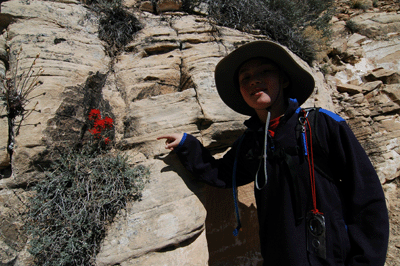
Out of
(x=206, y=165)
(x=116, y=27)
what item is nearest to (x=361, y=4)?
(x=116, y=27)

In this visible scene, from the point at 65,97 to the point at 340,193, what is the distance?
2.97 metres

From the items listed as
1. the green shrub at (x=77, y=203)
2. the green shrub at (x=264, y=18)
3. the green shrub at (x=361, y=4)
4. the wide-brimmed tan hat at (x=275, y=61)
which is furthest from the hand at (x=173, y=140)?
the green shrub at (x=361, y=4)

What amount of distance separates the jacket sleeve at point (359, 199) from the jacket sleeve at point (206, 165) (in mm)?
918

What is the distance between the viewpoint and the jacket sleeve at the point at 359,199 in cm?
147

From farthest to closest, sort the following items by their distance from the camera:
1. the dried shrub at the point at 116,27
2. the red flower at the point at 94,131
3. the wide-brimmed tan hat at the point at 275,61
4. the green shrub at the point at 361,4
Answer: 1. the green shrub at the point at 361,4
2. the dried shrub at the point at 116,27
3. the red flower at the point at 94,131
4. the wide-brimmed tan hat at the point at 275,61

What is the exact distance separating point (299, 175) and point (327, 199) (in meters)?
0.25

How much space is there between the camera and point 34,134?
96.8 inches

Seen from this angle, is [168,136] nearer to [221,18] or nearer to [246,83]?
[246,83]

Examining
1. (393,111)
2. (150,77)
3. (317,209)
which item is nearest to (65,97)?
(150,77)

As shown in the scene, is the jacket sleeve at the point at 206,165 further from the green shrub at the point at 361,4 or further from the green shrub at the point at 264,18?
the green shrub at the point at 361,4

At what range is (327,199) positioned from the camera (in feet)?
5.48

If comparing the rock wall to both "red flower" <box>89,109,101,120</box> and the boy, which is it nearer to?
"red flower" <box>89,109,101,120</box>

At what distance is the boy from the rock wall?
0.51 m

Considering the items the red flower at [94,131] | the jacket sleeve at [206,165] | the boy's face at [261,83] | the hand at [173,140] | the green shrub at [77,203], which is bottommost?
the green shrub at [77,203]
